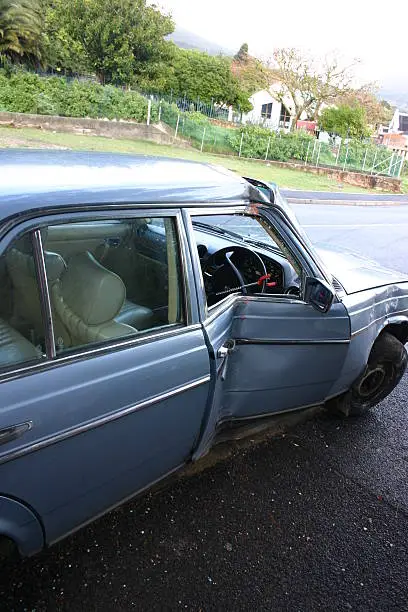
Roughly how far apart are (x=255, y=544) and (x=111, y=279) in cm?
145

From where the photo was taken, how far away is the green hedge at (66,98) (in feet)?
72.8

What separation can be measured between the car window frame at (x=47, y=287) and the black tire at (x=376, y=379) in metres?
1.71

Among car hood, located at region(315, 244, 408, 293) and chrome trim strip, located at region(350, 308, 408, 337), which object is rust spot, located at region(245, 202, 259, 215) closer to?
car hood, located at region(315, 244, 408, 293)

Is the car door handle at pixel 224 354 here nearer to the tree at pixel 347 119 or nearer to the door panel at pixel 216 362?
the door panel at pixel 216 362

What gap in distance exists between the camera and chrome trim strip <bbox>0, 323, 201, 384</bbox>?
4.96 ft

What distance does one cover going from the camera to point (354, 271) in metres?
3.21

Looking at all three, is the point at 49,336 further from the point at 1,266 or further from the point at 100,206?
the point at 100,206

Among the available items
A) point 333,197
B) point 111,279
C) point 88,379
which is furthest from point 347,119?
point 88,379

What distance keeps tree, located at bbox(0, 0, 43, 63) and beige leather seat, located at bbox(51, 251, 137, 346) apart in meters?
28.3

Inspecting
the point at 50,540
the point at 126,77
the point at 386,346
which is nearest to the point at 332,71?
the point at 126,77

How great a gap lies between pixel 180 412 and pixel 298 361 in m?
0.84

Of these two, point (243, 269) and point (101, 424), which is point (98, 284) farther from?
point (243, 269)

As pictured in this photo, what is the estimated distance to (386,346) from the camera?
329 cm

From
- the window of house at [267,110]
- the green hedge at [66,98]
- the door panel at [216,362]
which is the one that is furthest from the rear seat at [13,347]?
the window of house at [267,110]
